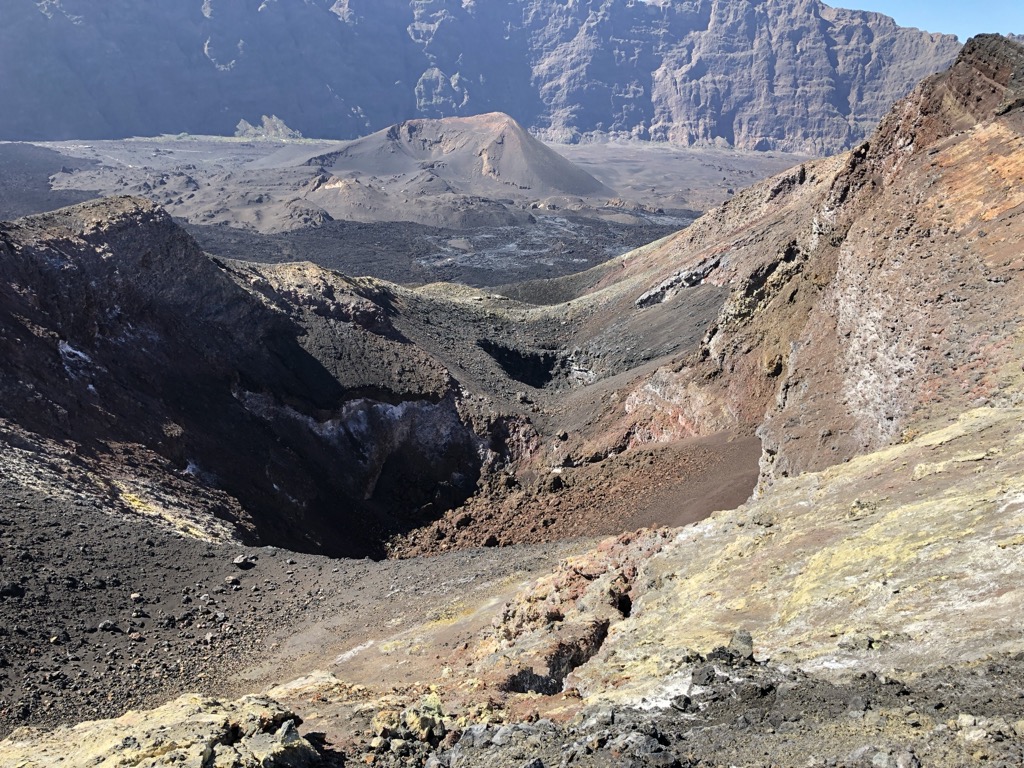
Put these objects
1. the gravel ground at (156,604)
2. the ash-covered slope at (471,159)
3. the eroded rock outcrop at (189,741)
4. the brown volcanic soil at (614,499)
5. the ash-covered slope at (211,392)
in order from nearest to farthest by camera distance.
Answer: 1. the eroded rock outcrop at (189,741)
2. the gravel ground at (156,604)
3. the ash-covered slope at (211,392)
4. the brown volcanic soil at (614,499)
5. the ash-covered slope at (471,159)

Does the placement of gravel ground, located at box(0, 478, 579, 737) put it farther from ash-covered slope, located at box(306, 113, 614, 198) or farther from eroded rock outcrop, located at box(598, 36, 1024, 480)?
ash-covered slope, located at box(306, 113, 614, 198)

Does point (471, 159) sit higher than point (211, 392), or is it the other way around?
point (471, 159)

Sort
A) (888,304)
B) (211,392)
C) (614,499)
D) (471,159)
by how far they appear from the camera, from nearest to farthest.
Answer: (888,304)
(614,499)
(211,392)
(471,159)

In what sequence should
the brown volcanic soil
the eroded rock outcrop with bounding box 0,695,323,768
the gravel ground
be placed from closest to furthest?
the eroded rock outcrop with bounding box 0,695,323,768 < the gravel ground < the brown volcanic soil

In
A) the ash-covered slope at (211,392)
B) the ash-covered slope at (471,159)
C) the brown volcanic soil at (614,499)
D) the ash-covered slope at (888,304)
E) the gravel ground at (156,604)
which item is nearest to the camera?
the gravel ground at (156,604)

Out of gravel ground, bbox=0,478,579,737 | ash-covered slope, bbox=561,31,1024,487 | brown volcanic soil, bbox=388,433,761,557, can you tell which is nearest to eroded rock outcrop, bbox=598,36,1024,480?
ash-covered slope, bbox=561,31,1024,487

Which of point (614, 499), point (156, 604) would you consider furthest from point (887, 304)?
point (156, 604)

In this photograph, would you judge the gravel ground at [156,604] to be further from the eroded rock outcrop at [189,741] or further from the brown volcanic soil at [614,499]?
the eroded rock outcrop at [189,741]

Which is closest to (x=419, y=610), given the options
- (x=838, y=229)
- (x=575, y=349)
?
(x=838, y=229)

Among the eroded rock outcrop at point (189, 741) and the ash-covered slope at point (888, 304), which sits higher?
the ash-covered slope at point (888, 304)

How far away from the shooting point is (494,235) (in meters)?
96.0

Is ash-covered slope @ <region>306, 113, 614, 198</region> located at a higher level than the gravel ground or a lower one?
higher

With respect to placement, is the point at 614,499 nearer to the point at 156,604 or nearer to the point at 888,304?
the point at 888,304

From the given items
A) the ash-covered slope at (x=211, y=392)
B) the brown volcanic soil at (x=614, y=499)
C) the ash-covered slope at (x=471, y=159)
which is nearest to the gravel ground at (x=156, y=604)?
the ash-covered slope at (x=211, y=392)
